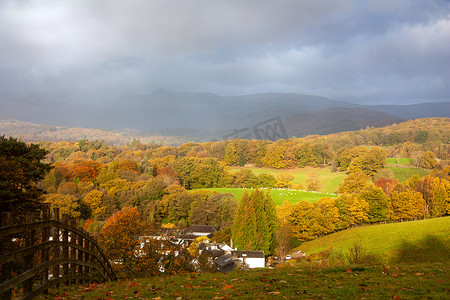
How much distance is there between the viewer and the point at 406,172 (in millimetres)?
104562

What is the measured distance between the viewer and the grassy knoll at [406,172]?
101 metres

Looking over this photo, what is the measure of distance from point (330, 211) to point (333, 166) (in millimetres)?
64476

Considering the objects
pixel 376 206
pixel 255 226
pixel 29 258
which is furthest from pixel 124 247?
pixel 376 206

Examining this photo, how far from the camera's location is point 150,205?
75688 millimetres

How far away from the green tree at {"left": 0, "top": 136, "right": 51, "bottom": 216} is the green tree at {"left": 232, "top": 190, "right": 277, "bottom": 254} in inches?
1289

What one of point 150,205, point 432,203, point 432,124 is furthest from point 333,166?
Result: point 432,124

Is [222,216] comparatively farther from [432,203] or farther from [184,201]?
[432,203]

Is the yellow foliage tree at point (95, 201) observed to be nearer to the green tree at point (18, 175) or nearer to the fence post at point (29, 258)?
the green tree at point (18, 175)

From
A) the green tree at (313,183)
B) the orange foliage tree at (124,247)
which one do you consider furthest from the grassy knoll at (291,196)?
the orange foliage tree at (124,247)

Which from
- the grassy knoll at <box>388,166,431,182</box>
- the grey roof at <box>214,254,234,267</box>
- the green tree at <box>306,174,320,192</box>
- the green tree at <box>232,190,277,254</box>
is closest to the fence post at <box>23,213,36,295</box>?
the grey roof at <box>214,254,234,267</box>

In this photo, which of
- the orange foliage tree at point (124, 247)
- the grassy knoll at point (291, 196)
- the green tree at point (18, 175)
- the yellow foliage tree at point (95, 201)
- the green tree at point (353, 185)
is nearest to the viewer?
the orange foliage tree at point (124, 247)

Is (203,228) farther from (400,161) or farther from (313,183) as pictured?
(400,161)

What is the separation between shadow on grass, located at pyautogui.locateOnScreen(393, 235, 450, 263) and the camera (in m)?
33.1

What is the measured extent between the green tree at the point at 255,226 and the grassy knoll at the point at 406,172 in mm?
63345
